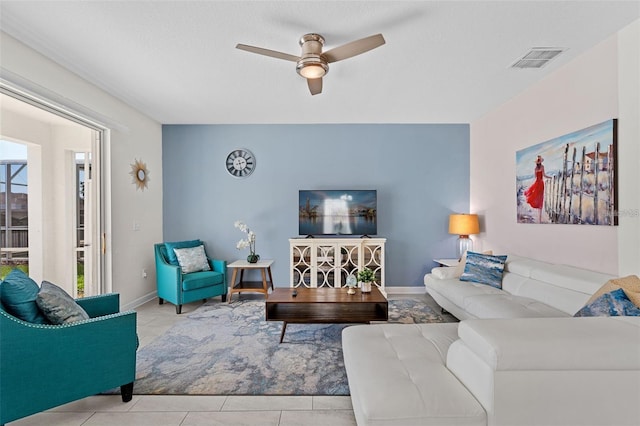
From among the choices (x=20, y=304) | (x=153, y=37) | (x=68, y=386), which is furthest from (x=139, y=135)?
(x=68, y=386)

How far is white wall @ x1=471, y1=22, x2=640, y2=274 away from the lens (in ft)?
7.36

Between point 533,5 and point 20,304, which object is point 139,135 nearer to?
point 20,304

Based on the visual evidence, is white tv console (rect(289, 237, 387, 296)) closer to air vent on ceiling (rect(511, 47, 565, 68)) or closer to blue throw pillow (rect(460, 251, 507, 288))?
blue throw pillow (rect(460, 251, 507, 288))

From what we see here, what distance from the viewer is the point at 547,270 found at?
271cm

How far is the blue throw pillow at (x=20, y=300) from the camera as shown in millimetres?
1659

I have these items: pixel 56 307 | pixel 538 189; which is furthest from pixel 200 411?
pixel 538 189

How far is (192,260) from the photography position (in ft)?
13.1

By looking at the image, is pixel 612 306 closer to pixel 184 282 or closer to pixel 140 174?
pixel 184 282

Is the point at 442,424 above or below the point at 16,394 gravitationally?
above

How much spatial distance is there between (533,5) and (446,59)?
2.39ft

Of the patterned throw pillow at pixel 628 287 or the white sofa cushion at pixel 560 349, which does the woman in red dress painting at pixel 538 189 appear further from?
the white sofa cushion at pixel 560 349

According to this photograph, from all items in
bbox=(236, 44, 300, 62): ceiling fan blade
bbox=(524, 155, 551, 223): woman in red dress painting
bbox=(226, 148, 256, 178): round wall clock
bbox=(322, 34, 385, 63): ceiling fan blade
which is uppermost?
bbox=(322, 34, 385, 63): ceiling fan blade

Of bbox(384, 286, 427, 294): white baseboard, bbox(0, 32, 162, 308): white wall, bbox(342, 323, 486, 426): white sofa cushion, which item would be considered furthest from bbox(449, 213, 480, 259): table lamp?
bbox(0, 32, 162, 308): white wall

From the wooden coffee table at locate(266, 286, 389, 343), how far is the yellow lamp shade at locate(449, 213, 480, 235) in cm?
179
